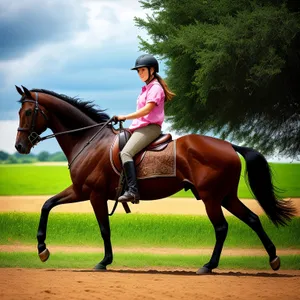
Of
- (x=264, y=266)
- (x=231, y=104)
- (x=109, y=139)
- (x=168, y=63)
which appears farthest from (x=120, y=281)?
(x=168, y=63)

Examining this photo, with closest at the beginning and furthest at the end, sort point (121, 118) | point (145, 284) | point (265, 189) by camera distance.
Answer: point (145, 284)
point (121, 118)
point (265, 189)

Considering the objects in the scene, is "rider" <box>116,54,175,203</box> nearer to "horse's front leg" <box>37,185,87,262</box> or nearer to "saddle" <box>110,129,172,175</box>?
"saddle" <box>110,129,172,175</box>

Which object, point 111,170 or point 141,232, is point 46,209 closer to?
point 111,170

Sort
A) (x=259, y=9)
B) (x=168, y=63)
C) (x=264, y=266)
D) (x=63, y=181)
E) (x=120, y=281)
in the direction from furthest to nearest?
1. (x=63, y=181)
2. (x=168, y=63)
3. (x=259, y=9)
4. (x=264, y=266)
5. (x=120, y=281)

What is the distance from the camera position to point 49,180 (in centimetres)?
2589

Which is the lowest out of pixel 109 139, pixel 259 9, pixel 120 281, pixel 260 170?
pixel 120 281

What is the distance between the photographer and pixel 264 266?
1044 centimetres

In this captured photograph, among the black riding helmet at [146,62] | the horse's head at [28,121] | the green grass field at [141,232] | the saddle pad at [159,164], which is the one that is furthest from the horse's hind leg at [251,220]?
the green grass field at [141,232]

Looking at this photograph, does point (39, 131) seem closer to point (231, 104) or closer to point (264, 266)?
point (264, 266)

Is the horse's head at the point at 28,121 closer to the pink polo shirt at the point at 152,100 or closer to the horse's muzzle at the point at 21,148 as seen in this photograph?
the horse's muzzle at the point at 21,148

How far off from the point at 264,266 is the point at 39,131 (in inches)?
159

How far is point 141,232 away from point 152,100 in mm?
5399

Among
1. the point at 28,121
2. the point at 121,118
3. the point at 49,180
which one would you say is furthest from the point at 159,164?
the point at 49,180

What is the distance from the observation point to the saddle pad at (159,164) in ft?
29.2
